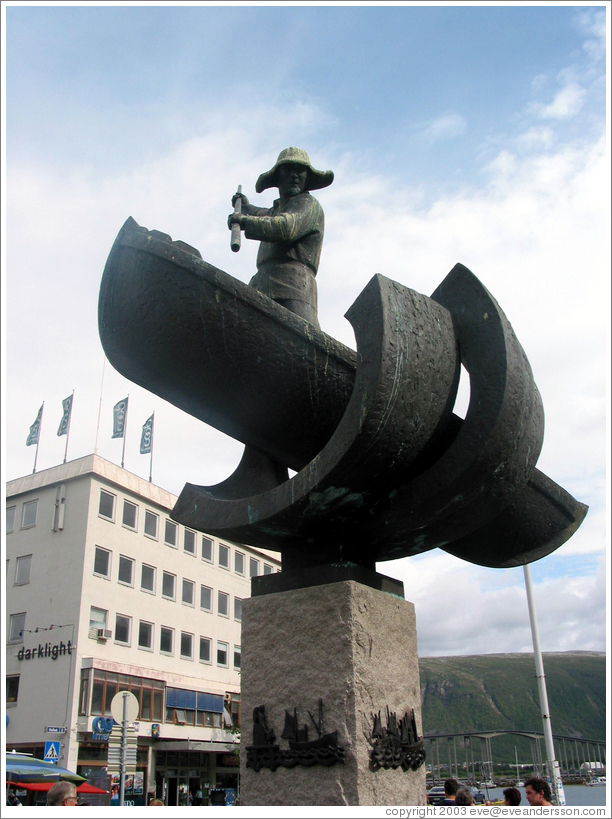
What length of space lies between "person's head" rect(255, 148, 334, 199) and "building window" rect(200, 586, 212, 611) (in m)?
28.0

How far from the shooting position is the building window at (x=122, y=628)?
84.5 feet

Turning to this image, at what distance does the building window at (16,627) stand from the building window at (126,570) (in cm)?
365

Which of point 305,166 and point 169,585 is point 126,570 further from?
point 305,166

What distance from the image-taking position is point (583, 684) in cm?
17475

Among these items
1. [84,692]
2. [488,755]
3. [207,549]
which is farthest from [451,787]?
[488,755]

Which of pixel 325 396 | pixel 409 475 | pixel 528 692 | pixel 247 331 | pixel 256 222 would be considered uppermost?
pixel 256 222

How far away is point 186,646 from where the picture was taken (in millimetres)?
29406

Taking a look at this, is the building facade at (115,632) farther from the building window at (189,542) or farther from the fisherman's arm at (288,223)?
the fisherman's arm at (288,223)

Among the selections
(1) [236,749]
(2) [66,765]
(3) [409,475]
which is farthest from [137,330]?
(1) [236,749]

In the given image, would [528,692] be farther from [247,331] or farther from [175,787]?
[247,331]

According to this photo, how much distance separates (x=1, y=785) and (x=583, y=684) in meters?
197

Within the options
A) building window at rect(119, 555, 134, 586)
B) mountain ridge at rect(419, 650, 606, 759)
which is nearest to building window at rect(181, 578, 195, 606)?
building window at rect(119, 555, 134, 586)

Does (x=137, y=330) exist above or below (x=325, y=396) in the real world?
above

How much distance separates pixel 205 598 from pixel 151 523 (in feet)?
15.7
